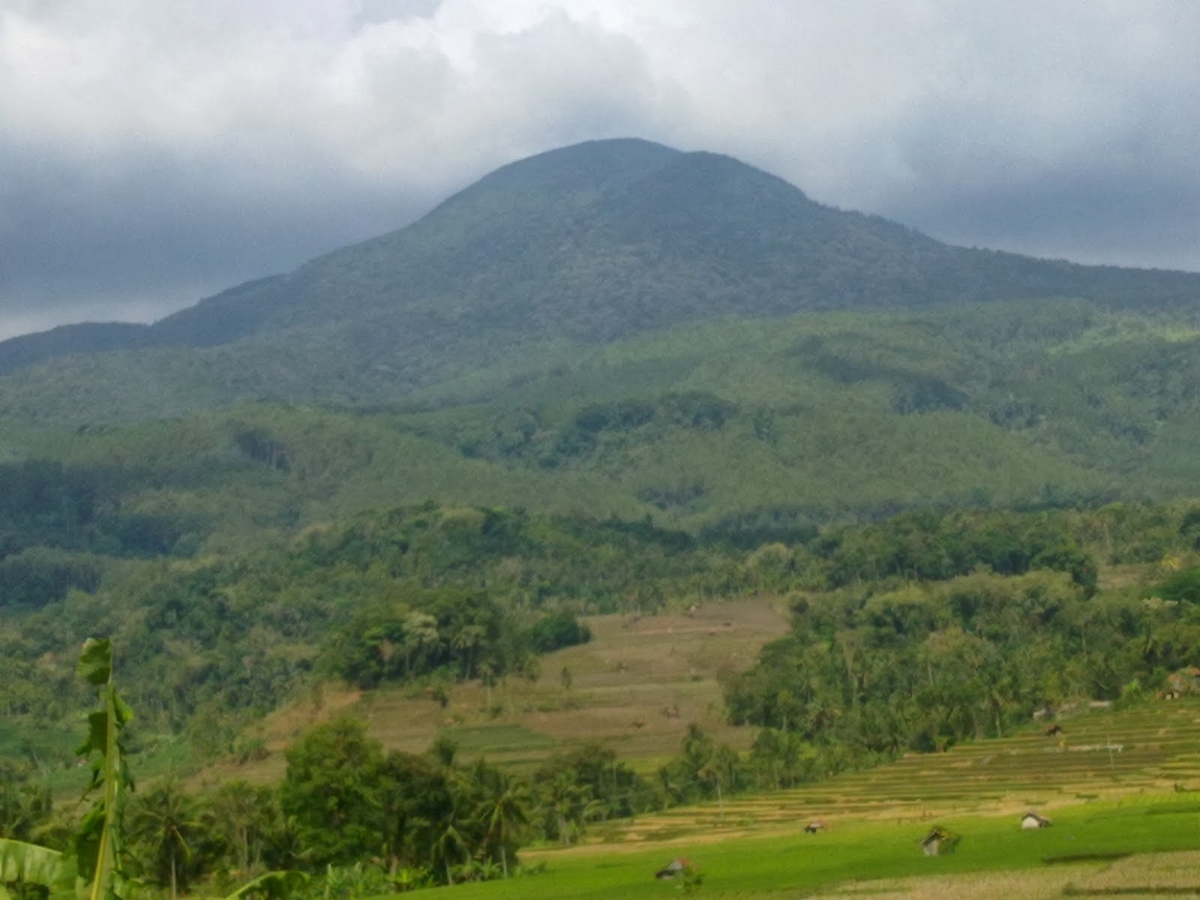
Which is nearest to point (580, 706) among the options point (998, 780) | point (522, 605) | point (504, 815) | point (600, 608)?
point (998, 780)

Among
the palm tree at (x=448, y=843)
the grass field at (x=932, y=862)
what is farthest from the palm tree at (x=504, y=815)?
the grass field at (x=932, y=862)

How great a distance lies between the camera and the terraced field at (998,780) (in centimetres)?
5338

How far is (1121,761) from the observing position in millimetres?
58688

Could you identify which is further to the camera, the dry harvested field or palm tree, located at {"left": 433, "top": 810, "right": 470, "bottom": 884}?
the dry harvested field

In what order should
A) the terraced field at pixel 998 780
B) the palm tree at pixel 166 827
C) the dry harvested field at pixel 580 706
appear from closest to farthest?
1. the palm tree at pixel 166 827
2. the terraced field at pixel 998 780
3. the dry harvested field at pixel 580 706

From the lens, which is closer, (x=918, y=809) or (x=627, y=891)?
(x=627, y=891)

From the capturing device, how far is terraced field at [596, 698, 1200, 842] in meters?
53.4

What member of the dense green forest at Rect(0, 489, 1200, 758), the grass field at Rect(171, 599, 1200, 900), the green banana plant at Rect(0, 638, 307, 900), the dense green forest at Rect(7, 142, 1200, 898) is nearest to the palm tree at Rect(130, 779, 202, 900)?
the dense green forest at Rect(7, 142, 1200, 898)

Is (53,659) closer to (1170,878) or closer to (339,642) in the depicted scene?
(339,642)

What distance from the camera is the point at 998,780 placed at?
193 feet

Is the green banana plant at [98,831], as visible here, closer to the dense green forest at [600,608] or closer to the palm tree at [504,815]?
the palm tree at [504,815]

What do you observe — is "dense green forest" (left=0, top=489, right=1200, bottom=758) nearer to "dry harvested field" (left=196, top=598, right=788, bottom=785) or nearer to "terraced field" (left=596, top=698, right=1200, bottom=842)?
"dry harvested field" (left=196, top=598, right=788, bottom=785)

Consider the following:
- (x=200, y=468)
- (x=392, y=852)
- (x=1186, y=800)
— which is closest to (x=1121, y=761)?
(x=1186, y=800)

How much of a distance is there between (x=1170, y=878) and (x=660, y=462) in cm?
16614
